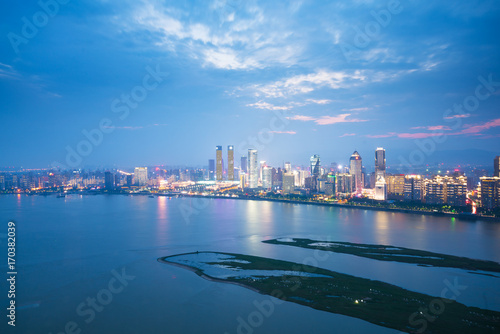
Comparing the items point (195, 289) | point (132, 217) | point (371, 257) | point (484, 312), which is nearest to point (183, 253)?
point (195, 289)

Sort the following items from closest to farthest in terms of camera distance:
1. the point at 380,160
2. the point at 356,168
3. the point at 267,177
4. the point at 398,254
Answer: the point at 398,254
the point at 380,160
the point at 356,168
the point at 267,177

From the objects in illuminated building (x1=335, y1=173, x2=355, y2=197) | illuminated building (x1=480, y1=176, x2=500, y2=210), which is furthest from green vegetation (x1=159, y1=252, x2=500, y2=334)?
illuminated building (x1=335, y1=173, x2=355, y2=197)

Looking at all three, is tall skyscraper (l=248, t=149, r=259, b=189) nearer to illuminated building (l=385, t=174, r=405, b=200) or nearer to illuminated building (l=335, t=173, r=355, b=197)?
illuminated building (l=335, t=173, r=355, b=197)

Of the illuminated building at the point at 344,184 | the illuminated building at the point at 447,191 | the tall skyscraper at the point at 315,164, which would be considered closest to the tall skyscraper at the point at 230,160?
the tall skyscraper at the point at 315,164

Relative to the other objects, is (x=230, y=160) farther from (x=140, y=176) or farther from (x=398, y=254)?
(x=398, y=254)

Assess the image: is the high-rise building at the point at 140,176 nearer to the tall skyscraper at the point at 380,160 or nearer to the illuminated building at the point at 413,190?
the tall skyscraper at the point at 380,160

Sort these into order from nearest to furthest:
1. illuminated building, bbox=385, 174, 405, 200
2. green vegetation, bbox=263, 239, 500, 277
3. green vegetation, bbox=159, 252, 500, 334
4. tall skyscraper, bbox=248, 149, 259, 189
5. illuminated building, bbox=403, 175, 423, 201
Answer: green vegetation, bbox=159, 252, 500, 334, green vegetation, bbox=263, 239, 500, 277, illuminated building, bbox=403, 175, 423, 201, illuminated building, bbox=385, 174, 405, 200, tall skyscraper, bbox=248, 149, 259, 189

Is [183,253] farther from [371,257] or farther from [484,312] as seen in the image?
[484,312]

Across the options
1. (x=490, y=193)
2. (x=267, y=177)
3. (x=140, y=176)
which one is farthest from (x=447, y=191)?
(x=140, y=176)
